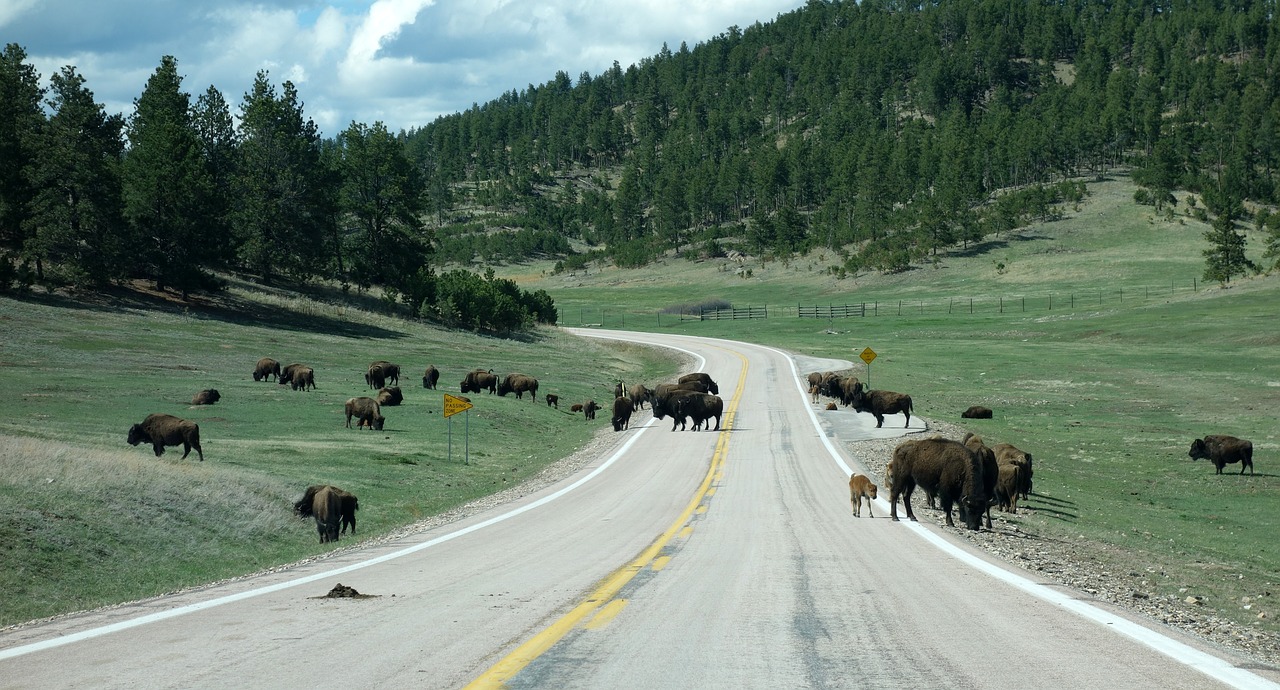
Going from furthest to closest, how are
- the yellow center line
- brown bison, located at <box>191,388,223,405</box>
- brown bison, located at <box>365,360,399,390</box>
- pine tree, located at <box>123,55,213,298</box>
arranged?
1. pine tree, located at <box>123,55,213,298</box>
2. brown bison, located at <box>365,360,399,390</box>
3. brown bison, located at <box>191,388,223,405</box>
4. the yellow center line

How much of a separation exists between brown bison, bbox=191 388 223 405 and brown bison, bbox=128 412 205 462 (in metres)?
9.58

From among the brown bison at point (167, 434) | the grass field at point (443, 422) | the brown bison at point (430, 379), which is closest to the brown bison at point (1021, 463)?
the grass field at point (443, 422)

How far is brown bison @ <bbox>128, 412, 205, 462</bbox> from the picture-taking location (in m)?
24.1

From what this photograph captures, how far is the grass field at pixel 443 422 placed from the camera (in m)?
15.8

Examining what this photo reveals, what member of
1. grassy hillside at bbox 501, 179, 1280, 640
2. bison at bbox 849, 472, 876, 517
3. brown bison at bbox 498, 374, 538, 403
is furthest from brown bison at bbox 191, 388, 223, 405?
grassy hillside at bbox 501, 179, 1280, 640

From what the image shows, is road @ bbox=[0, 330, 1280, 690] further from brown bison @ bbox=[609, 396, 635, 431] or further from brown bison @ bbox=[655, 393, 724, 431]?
brown bison @ bbox=[609, 396, 635, 431]

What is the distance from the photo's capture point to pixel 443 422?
121ft

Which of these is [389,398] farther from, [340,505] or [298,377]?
[340,505]

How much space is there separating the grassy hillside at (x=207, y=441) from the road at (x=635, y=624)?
3126 mm

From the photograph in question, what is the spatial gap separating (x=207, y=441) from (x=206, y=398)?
789cm

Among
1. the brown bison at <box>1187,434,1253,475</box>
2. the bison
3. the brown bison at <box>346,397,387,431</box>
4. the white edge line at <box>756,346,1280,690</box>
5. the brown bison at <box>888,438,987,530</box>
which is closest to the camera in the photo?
the white edge line at <box>756,346,1280,690</box>

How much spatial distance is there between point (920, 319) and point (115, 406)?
88624 mm

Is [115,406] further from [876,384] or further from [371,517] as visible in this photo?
[876,384]

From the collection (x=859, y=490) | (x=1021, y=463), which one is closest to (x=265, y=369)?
(x=859, y=490)
